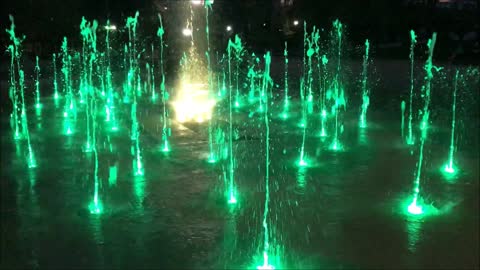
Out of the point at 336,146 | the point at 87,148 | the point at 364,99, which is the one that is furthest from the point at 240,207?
the point at 364,99

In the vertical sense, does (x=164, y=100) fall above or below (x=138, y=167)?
above

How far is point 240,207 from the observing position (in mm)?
5465

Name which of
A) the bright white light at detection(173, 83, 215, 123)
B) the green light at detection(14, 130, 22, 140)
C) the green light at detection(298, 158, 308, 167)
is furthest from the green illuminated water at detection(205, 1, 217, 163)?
the green light at detection(14, 130, 22, 140)

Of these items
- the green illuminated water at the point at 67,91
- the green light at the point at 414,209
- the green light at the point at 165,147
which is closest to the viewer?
the green light at the point at 414,209

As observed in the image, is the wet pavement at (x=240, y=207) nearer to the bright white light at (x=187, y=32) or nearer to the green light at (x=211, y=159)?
the green light at (x=211, y=159)

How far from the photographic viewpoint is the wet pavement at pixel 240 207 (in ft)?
13.9

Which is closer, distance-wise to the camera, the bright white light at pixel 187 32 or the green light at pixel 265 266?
the green light at pixel 265 266

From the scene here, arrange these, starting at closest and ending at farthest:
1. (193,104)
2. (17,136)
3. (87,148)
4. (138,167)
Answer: (138,167), (87,148), (17,136), (193,104)

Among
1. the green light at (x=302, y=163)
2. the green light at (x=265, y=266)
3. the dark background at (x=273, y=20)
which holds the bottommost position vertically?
the green light at (x=265, y=266)

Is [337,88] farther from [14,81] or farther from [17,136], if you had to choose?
[14,81]

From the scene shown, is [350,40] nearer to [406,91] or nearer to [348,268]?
[406,91]

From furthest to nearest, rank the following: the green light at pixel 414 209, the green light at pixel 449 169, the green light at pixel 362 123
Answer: the green light at pixel 362 123
the green light at pixel 449 169
the green light at pixel 414 209

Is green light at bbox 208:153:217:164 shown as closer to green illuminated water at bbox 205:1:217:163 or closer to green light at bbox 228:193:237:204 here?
green illuminated water at bbox 205:1:217:163

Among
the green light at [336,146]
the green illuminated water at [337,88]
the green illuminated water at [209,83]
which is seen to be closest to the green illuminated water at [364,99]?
the green illuminated water at [337,88]
